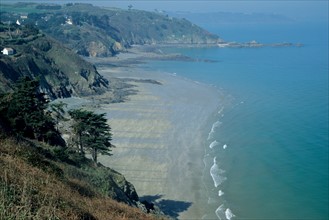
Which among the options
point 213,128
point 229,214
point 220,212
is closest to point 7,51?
point 213,128

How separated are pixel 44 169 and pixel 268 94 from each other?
71.1 metres

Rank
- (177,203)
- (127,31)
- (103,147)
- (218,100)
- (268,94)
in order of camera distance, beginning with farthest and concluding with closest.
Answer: (127,31) → (268,94) → (218,100) → (177,203) → (103,147)

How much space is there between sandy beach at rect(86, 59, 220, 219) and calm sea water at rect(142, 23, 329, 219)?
1.76 meters

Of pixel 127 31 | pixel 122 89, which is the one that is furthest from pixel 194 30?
pixel 122 89

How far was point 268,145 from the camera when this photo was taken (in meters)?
51.0

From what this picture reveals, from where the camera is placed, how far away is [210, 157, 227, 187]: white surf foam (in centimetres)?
3952

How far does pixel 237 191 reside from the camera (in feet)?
123

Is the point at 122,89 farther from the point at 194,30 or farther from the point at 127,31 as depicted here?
the point at 194,30

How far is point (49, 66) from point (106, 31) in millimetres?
91899

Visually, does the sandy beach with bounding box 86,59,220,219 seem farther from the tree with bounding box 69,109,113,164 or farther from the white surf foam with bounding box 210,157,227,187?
the tree with bounding box 69,109,113,164

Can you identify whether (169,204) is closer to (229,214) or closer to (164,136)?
(229,214)

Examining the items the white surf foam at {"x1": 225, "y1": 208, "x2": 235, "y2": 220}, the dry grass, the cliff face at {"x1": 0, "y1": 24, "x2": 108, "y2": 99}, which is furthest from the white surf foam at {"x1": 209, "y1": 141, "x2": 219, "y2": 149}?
the dry grass

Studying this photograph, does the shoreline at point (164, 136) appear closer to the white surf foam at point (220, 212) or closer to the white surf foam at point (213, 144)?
the white surf foam at point (213, 144)

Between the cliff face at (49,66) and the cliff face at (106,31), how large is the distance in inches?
1579
